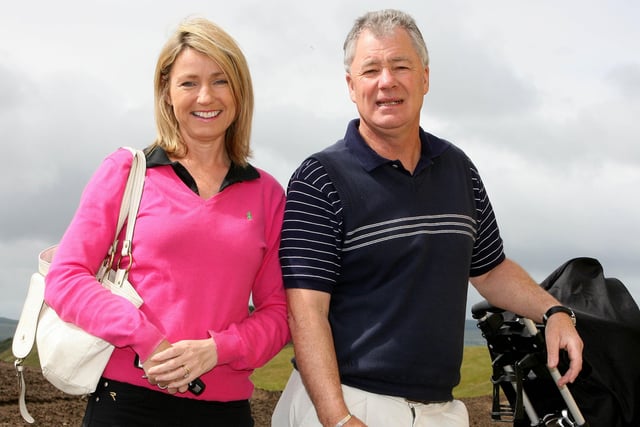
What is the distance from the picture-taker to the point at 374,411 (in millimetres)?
3285

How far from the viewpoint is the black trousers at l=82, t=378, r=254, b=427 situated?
304 cm

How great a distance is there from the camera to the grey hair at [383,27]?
3617mm

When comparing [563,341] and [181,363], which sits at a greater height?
[563,341]

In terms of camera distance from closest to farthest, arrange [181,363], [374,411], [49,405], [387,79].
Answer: [181,363]
[374,411]
[387,79]
[49,405]

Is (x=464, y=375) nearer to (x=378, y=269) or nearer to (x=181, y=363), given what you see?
(x=378, y=269)

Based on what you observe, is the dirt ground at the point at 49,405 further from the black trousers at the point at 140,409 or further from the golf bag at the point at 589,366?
the black trousers at the point at 140,409

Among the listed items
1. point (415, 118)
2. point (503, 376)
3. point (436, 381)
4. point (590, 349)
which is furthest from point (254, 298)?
point (590, 349)

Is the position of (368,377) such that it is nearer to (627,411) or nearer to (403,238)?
(403,238)

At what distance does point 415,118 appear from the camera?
368cm

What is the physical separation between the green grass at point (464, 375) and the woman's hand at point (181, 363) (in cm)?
1050

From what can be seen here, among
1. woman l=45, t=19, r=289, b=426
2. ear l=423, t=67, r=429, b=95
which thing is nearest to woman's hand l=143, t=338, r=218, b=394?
woman l=45, t=19, r=289, b=426

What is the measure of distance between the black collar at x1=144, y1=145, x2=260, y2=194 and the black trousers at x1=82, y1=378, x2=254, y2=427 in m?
0.82

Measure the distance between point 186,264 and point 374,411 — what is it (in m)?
0.97

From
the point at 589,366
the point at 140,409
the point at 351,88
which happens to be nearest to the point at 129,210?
the point at 140,409
